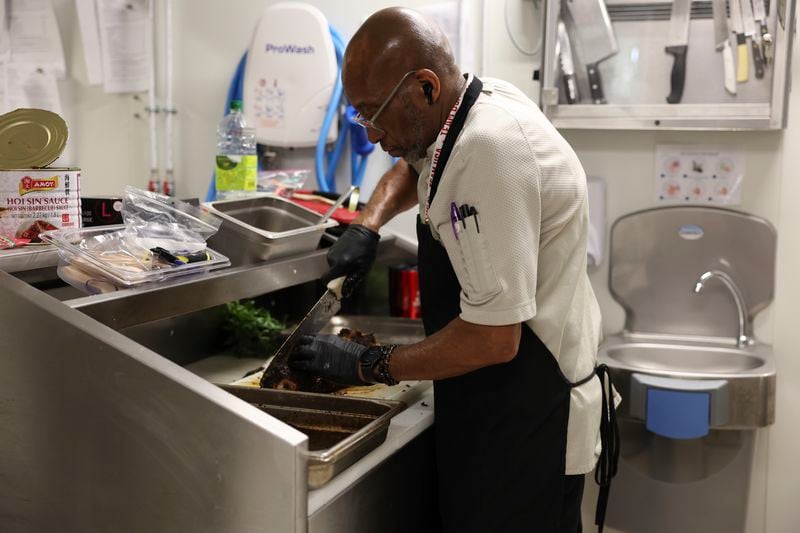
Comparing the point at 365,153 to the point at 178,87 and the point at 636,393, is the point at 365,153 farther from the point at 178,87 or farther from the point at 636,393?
the point at 636,393

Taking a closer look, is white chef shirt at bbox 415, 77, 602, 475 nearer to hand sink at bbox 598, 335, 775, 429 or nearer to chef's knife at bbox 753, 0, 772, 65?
hand sink at bbox 598, 335, 775, 429

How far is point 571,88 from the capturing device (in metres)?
2.38

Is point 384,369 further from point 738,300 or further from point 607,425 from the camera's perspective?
point 738,300

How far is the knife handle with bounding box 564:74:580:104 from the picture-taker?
238 cm

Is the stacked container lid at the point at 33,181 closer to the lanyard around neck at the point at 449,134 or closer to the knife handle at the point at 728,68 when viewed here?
the lanyard around neck at the point at 449,134

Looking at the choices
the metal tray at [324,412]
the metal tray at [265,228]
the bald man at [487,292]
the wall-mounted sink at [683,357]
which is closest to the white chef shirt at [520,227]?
the bald man at [487,292]

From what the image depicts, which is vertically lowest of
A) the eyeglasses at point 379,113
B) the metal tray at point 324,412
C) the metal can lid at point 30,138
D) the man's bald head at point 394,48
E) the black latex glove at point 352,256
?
the metal tray at point 324,412

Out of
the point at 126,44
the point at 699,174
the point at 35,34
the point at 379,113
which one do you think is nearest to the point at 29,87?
the point at 35,34

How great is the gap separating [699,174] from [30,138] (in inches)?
72.4

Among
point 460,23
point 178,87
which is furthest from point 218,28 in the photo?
point 460,23

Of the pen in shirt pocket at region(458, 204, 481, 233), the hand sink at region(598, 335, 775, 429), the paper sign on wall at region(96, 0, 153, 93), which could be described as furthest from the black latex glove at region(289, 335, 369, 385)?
the paper sign on wall at region(96, 0, 153, 93)

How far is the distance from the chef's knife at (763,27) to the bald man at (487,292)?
109cm

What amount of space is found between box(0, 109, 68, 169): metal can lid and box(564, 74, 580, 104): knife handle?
1.46 m

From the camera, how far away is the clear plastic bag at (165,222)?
5.16ft
